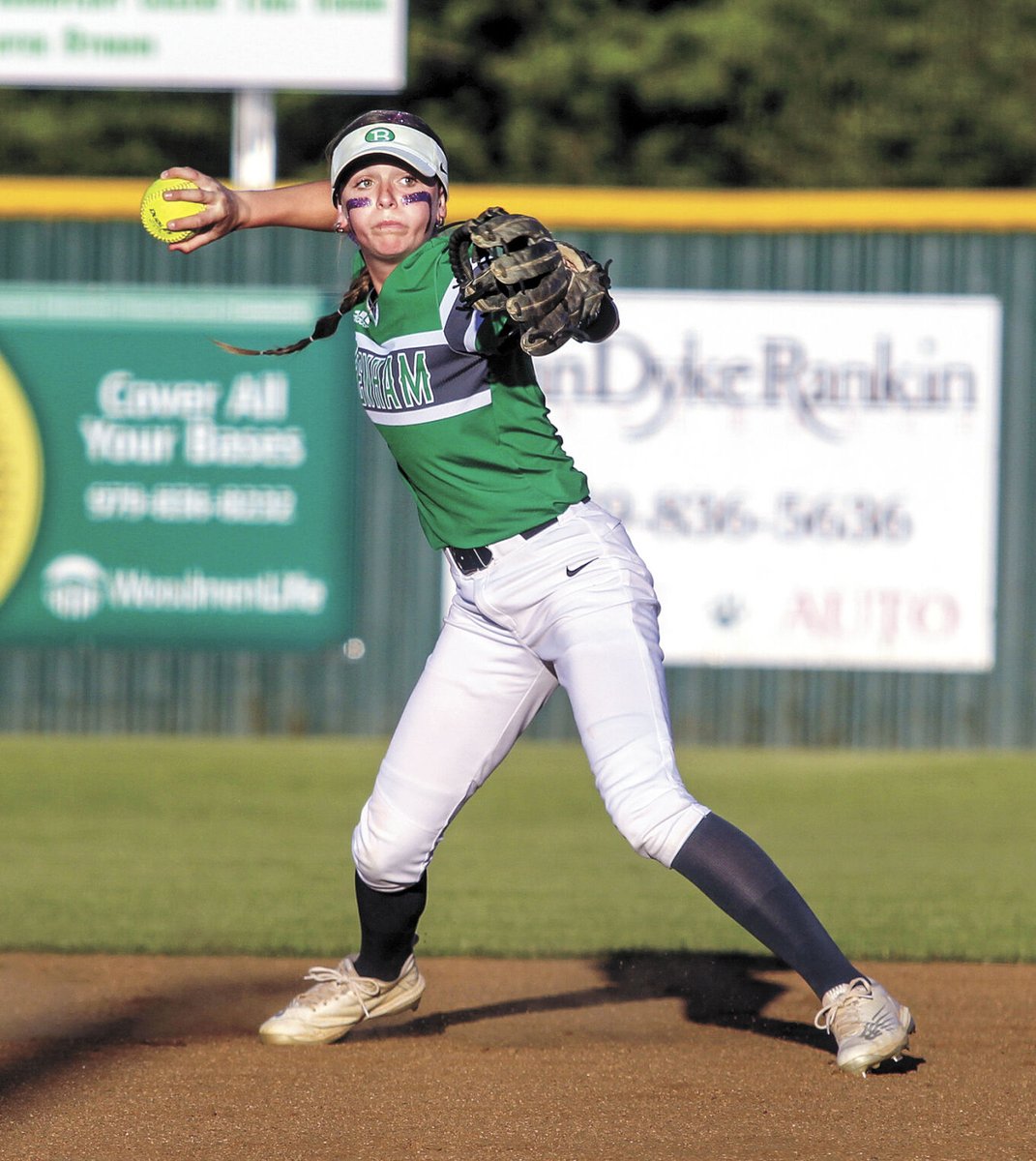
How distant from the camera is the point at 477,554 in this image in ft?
11.7

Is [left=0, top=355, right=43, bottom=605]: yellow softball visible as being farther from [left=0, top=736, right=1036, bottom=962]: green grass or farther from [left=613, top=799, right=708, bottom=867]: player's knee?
[left=613, top=799, right=708, bottom=867]: player's knee

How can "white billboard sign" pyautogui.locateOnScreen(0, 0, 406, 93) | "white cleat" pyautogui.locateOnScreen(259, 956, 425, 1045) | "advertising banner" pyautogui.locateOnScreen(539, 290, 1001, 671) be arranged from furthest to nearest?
"white billboard sign" pyautogui.locateOnScreen(0, 0, 406, 93) → "advertising banner" pyautogui.locateOnScreen(539, 290, 1001, 671) → "white cleat" pyautogui.locateOnScreen(259, 956, 425, 1045)

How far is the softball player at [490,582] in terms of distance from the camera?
3.40 m

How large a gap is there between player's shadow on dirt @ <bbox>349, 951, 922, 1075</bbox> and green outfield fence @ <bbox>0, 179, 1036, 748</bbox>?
4395 mm

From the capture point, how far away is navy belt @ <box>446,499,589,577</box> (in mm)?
3549

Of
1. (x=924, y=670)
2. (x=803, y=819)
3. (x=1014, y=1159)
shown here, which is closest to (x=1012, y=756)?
(x=924, y=670)

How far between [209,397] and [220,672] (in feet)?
4.80

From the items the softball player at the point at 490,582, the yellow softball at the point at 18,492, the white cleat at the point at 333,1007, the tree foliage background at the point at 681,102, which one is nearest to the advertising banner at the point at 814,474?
the yellow softball at the point at 18,492

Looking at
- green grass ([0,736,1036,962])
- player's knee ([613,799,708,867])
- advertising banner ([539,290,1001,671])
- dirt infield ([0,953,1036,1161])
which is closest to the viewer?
dirt infield ([0,953,1036,1161])

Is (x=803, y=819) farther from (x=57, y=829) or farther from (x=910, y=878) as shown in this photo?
(x=57, y=829)

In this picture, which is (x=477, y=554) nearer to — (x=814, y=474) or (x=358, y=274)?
(x=358, y=274)

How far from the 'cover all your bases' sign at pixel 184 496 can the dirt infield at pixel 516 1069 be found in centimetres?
449

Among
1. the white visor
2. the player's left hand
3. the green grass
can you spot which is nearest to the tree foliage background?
the green grass

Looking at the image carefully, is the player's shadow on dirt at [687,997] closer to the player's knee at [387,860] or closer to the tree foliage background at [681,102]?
the player's knee at [387,860]
